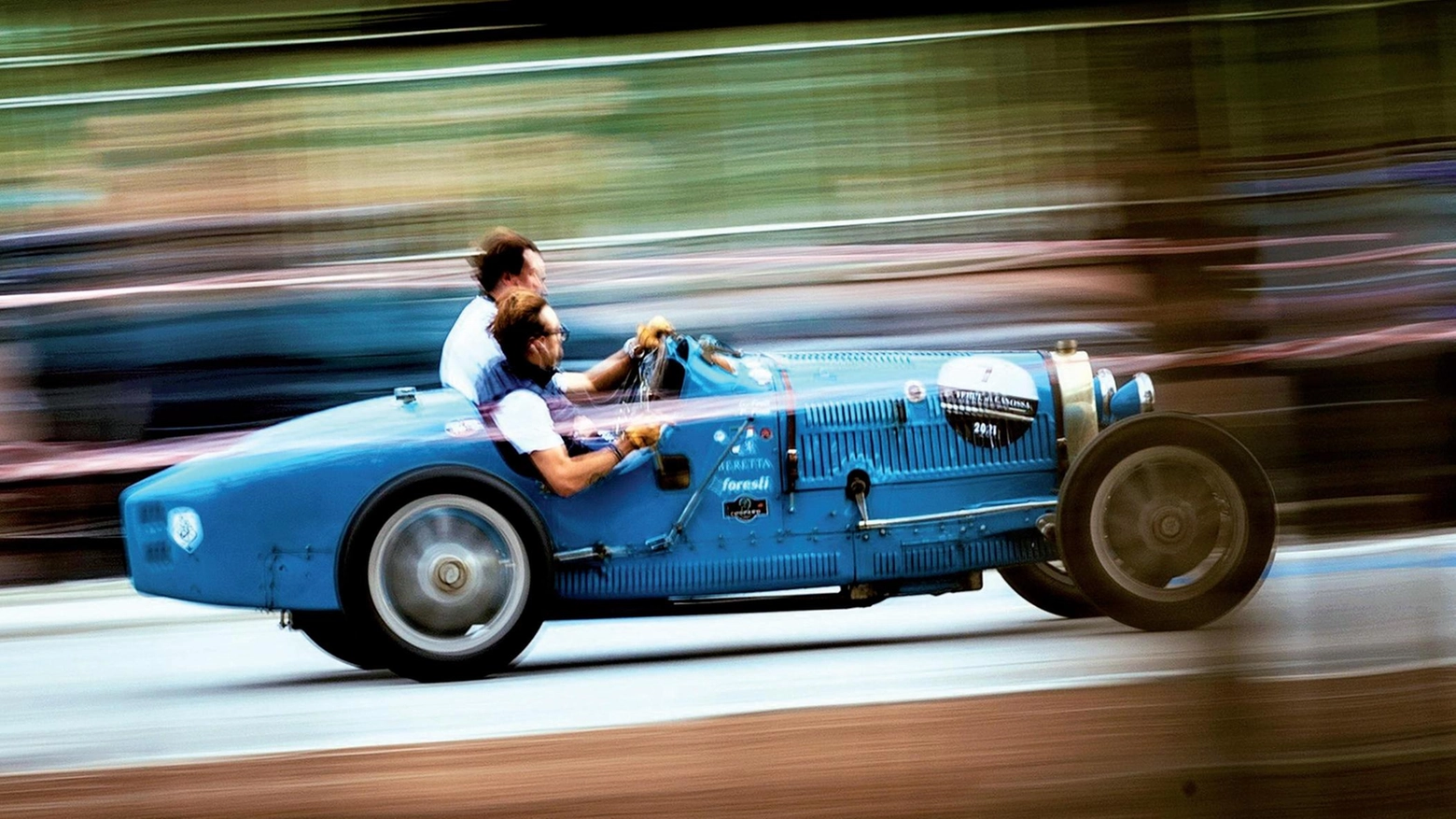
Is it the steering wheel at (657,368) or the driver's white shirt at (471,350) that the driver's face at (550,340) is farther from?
the steering wheel at (657,368)

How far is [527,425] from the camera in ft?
13.2

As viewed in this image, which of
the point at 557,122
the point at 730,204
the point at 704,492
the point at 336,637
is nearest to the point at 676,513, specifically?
the point at 704,492

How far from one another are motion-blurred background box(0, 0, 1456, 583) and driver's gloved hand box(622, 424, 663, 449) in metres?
0.33

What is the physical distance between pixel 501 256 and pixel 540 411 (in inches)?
17.2

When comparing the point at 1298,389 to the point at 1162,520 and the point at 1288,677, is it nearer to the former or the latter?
the point at 1288,677

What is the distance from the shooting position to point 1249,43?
1911 mm

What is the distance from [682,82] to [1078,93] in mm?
1504

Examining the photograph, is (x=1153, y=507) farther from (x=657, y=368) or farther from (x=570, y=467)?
(x=570, y=467)

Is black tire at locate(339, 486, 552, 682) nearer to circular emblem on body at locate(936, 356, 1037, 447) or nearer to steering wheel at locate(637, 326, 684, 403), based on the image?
steering wheel at locate(637, 326, 684, 403)

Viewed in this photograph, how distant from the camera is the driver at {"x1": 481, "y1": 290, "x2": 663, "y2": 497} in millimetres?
4023

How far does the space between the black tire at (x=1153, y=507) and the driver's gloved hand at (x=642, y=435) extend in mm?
1043

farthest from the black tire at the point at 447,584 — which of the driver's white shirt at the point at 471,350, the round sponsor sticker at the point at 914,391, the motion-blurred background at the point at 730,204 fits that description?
the round sponsor sticker at the point at 914,391

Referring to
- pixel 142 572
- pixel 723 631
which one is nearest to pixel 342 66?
pixel 142 572

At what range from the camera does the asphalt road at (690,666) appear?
2.32 meters
